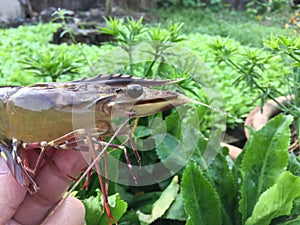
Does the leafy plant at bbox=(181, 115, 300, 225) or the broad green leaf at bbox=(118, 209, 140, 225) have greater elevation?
the leafy plant at bbox=(181, 115, 300, 225)

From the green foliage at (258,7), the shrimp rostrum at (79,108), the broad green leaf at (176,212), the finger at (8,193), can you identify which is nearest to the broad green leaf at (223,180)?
the broad green leaf at (176,212)

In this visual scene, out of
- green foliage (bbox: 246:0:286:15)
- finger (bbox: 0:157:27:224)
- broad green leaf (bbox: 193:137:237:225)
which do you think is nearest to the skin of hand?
finger (bbox: 0:157:27:224)

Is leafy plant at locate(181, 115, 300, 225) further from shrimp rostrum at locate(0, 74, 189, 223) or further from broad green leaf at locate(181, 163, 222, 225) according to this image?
shrimp rostrum at locate(0, 74, 189, 223)

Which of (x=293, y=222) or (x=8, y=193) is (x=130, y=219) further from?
(x=8, y=193)

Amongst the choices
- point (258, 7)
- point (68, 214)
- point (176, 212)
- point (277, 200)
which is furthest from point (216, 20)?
point (68, 214)

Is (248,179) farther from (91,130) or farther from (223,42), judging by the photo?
(91,130)

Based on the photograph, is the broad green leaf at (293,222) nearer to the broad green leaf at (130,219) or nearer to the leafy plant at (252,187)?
the leafy plant at (252,187)

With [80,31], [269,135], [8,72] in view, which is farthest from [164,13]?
[269,135]
